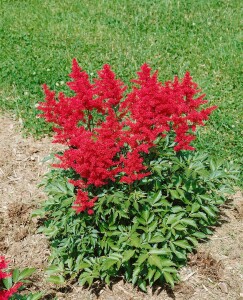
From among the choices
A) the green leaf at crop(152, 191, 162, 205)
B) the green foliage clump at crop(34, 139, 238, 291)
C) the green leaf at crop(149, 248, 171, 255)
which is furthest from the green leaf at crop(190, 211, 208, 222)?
the green leaf at crop(149, 248, 171, 255)

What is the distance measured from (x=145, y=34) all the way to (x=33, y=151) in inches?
134

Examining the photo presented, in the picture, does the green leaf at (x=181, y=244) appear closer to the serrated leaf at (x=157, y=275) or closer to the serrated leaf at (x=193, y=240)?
the serrated leaf at (x=193, y=240)

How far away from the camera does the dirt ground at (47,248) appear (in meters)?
3.81

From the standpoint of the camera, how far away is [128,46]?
725 cm

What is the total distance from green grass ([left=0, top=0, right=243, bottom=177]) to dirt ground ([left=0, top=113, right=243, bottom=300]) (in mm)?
623

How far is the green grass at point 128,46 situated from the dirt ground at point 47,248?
623 millimetres

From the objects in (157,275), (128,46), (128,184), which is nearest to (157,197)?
(128,184)

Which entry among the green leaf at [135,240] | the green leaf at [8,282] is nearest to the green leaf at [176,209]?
the green leaf at [135,240]

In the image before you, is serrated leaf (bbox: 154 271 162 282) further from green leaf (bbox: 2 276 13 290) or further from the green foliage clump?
green leaf (bbox: 2 276 13 290)

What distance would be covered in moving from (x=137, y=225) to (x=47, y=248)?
1161 mm

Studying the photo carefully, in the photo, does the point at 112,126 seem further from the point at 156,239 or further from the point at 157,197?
the point at 156,239

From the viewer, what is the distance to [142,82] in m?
3.42

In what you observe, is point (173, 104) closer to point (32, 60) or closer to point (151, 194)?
point (151, 194)

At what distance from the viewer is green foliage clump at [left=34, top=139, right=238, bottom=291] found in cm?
353
